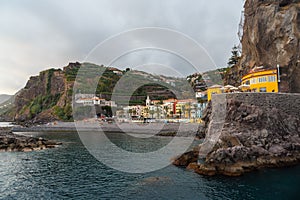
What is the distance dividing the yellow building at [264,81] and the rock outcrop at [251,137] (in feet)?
16.0

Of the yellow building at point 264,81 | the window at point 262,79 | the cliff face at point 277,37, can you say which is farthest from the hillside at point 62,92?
the window at point 262,79

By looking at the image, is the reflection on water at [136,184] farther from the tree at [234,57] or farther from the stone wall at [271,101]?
the tree at [234,57]

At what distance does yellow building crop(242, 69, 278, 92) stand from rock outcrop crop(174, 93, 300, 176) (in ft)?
16.0

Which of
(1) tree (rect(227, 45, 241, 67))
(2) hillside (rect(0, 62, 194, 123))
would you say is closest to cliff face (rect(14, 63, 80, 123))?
(2) hillside (rect(0, 62, 194, 123))

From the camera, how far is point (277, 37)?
34.8 m

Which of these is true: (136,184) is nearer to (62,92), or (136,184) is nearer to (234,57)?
(234,57)

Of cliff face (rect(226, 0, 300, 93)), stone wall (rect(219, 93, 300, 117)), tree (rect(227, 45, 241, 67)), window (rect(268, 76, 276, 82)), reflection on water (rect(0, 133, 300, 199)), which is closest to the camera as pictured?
reflection on water (rect(0, 133, 300, 199))

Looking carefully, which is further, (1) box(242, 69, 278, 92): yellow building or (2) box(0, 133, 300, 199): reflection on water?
(1) box(242, 69, 278, 92): yellow building

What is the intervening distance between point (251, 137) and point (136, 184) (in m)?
12.6

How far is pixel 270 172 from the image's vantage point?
18.7 meters

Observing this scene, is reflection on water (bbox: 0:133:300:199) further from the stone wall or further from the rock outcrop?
the stone wall

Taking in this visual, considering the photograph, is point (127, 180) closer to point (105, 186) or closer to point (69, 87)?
point (105, 186)

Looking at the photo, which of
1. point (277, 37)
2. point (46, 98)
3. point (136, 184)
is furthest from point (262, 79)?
point (46, 98)

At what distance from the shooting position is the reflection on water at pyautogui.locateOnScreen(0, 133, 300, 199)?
14414mm
